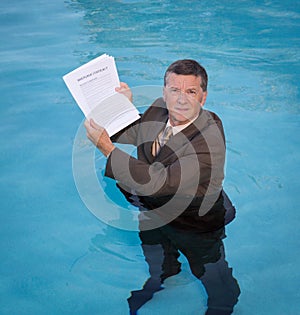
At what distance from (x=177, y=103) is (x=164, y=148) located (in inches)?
8.2

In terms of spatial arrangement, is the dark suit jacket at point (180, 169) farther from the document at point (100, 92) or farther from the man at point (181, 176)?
the document at point (100, 92)

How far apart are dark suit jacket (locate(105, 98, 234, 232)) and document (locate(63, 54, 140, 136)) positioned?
144 millimetres

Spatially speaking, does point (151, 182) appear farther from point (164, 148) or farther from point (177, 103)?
point (177, 103)

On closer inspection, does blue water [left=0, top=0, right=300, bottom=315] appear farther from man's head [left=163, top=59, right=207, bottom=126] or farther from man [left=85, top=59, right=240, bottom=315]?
man's head [left=163, top=59, right=207, bottom=126]

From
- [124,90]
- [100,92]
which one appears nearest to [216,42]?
[124,90]

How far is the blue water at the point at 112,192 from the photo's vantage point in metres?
2.57

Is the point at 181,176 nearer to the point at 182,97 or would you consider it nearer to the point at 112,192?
the point at 182,97

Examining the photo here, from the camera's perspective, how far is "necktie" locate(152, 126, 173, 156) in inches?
83.1

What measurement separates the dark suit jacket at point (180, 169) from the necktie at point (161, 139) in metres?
0.02

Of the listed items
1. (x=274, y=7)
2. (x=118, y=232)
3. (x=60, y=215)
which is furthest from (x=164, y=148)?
(x=274, y=7)

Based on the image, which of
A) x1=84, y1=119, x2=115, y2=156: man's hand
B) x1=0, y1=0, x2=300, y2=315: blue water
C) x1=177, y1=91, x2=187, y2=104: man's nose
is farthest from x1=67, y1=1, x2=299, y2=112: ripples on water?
x1=84, y1=119, x2=115, y2=156: man's hand

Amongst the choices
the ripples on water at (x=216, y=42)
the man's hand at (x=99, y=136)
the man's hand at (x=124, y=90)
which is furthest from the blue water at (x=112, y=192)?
the man's hand at (x=124, y=90)

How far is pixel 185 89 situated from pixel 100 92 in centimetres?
37

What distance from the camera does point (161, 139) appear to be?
2.14m
